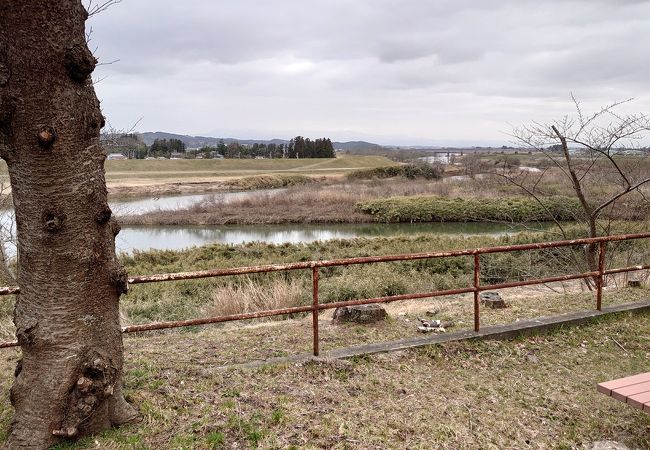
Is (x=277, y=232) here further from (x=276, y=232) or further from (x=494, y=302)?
(x=494, y=302)

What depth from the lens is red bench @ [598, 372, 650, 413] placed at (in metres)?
3.37

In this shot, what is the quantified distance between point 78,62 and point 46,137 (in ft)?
1.67

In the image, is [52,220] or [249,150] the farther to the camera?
[249,150]

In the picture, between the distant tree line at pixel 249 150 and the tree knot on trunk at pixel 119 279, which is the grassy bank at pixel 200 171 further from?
the tree knot on trunk at pixel 119 279

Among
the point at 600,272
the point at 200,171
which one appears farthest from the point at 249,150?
the point at 600,272

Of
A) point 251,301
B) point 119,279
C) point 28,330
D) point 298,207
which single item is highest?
point 119,279

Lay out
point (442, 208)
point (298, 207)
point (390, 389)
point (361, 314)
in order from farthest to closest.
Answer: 1. point (298, 207)
2. point (442, 208)
3. point (361, 314)
4. point (390, 389)

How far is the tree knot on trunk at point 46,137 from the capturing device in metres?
3.01

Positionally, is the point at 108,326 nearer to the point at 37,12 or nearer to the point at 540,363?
the point at 37,12

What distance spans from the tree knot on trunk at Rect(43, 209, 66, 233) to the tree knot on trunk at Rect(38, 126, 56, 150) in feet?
1.31

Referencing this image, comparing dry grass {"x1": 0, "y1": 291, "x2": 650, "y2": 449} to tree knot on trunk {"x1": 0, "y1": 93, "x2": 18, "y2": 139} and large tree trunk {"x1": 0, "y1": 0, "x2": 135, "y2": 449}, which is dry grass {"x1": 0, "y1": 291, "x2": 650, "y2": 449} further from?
tree knot on trunk {"x1": 0, "y1": 93, "x2": 18, "y2": 139}

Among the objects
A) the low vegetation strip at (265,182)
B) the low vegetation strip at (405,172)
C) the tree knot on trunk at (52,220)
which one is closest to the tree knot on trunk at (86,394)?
the tree knot on trunk at (52,220)

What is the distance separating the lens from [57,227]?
312 cm

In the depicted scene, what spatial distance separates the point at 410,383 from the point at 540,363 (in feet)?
4.94
